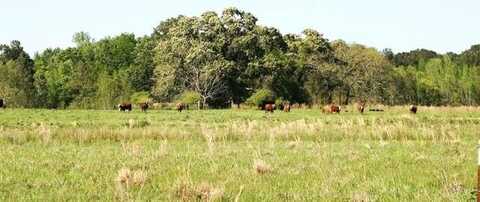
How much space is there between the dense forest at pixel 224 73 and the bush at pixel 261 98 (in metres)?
0.26

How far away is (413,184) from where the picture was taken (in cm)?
1162

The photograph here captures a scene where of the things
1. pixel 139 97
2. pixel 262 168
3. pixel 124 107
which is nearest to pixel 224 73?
pixel 139 97

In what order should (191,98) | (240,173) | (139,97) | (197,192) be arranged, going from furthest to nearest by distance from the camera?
(139,97) → (191,98) → (240,173) → (197,192)

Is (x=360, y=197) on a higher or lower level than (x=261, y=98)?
lower

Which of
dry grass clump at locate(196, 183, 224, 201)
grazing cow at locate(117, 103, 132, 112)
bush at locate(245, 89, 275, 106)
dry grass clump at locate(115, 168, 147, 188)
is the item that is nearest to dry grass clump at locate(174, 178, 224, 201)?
dry grass clump at locate(196, 183, 224, 201)

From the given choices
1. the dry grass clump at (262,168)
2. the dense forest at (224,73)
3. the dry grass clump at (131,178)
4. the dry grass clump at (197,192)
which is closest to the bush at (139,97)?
the dense forest at (224,73)

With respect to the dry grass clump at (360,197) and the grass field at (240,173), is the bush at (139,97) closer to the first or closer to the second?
the grass field at (240,173)

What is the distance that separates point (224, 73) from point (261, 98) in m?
5.17

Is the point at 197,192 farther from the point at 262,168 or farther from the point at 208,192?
the point at 262,168

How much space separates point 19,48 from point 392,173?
5145 inches

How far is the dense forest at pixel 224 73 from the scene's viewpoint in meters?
72.6

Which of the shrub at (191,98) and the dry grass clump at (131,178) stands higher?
the shrub at (191,98)

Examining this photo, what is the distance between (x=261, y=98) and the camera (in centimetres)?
6988

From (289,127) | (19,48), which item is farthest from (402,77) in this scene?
(289,127)
